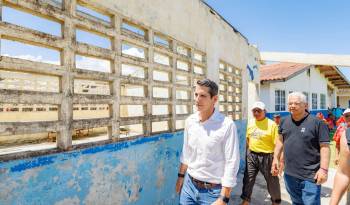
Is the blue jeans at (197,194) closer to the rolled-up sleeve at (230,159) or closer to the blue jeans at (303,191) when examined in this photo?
the rolled-up sleeve at (230,159)

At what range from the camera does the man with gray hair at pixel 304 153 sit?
2.92 meters

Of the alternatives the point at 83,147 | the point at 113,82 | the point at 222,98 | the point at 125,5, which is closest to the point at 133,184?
the point at 83,147

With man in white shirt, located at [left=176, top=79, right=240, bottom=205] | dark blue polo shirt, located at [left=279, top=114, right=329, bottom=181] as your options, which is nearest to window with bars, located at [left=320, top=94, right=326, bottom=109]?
dark blue polo shirt, located at [left=279, top=114, right=329, bottom=181]

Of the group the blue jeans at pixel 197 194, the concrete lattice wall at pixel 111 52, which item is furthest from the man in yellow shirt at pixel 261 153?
the blue jeans at pixel 197 194

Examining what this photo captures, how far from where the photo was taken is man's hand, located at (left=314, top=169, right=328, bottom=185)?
2.83m

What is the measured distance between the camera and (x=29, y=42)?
2152 mm

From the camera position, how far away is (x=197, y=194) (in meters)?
2.44

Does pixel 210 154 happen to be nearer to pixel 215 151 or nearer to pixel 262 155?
pixel 215 151

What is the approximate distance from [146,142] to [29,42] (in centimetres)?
186

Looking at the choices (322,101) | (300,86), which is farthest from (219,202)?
(322,101)

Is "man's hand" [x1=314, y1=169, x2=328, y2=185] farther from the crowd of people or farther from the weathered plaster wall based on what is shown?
the weathered plaster wall

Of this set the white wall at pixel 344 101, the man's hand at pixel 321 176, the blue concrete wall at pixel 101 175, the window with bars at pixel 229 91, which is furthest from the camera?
the white wall at pixel 344 101

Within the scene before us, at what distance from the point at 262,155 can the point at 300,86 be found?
11.8 metres

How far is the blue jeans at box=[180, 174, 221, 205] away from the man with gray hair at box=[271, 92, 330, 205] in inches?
50.9
